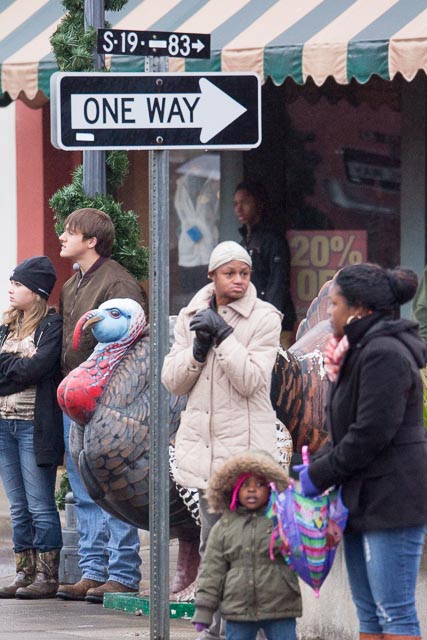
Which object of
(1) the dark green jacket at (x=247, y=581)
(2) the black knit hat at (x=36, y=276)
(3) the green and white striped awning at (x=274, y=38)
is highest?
(3) the green and white striped awning at (x=274, y=38)

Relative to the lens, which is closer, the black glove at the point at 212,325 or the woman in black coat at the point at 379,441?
the woman in black coat at the point at 379,441

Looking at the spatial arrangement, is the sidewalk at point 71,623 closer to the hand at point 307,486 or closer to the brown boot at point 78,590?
the brown boot at point 78,590

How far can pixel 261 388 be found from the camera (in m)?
6.08

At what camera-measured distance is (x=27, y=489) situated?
8.10 m

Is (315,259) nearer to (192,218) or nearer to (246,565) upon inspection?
(192,218)

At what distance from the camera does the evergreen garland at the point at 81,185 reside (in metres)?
8.17

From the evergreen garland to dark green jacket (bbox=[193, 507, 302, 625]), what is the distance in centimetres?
321

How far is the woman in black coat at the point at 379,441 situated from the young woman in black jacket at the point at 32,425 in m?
2.99

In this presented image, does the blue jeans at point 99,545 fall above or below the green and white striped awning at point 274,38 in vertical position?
below

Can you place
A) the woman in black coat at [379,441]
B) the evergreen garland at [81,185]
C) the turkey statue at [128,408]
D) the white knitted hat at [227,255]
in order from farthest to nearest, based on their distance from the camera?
the evergreen garland at [81,185]
the turkey statue at [128,408]
the white knitted hat at [227,255]
the woman in black coat at [379,441]

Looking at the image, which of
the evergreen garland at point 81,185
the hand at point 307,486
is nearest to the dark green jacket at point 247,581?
the hand at point 307,486

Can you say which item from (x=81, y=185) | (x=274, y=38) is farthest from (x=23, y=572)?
(x=274, y=38)

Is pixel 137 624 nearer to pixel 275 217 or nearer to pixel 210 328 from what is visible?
pixel 210 328

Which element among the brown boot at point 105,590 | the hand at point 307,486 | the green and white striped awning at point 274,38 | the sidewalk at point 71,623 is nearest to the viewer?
the hand at point 307,486
